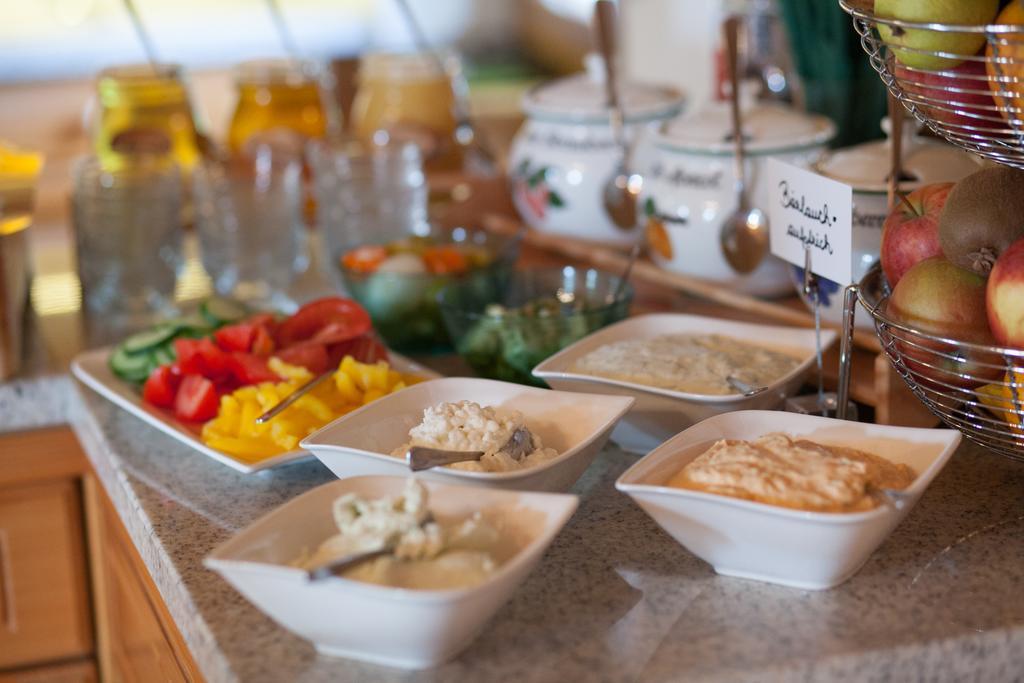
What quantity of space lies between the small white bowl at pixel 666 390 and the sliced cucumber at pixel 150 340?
1.38 feet

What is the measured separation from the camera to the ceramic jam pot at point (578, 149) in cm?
153

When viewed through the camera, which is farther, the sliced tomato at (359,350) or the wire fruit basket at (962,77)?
the sliced tomato at (359,350)

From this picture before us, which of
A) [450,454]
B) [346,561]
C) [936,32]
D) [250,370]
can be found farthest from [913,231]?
[250,370]

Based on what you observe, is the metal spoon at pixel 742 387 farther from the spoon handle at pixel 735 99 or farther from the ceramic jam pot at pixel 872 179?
the spoon handle at pixel 735 99

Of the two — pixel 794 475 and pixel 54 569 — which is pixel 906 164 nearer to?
pixel 794 475

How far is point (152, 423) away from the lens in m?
1.12

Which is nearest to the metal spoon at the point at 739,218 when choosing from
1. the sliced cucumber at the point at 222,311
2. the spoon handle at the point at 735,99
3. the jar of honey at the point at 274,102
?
the spoon handle at the point at 735,99

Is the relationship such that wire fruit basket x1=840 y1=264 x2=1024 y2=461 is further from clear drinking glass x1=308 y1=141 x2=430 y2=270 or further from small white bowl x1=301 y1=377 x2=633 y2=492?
clear drinking glass x1=308 y1=141 x2=430 y2=270

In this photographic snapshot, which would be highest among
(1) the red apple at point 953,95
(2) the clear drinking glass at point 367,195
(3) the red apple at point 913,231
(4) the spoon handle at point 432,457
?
(1) the red apple at point 953,95

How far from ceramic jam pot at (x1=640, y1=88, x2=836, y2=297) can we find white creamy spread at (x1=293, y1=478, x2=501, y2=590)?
66cm

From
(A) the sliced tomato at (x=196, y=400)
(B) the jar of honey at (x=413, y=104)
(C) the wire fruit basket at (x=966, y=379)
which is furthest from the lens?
(B) the jar of honey at (x=413, y=104)

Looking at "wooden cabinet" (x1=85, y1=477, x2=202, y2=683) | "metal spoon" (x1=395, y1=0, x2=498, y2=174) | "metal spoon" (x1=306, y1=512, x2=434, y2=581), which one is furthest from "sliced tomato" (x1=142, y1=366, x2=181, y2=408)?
"metal spoon" (x1=395, y1=0, x2=498, y2=174)

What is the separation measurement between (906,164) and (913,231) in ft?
0.87

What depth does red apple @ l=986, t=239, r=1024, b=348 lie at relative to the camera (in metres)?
0.77
